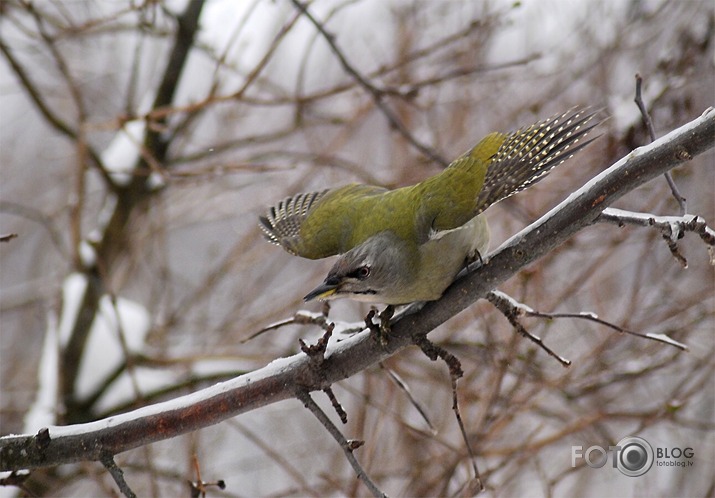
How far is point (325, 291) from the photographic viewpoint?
2.99 meters

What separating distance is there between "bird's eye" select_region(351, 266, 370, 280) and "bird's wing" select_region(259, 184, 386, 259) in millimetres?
508

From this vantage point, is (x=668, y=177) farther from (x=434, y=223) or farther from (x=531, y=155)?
(x=434, y=223)

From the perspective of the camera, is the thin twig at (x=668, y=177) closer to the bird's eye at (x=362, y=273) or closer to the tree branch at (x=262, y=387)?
the tree branch at (x=262, y=387)

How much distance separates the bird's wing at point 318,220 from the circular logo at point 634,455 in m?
1.85

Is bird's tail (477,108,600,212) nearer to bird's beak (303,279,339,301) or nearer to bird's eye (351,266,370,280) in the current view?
bird's eye (351,266,370,280)

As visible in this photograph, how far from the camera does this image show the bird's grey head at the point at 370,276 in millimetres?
3045

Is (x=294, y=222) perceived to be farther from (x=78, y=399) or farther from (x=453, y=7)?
(x=453, y=7)

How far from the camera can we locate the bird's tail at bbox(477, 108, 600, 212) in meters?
2.94

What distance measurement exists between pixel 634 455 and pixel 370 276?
6.33 ft

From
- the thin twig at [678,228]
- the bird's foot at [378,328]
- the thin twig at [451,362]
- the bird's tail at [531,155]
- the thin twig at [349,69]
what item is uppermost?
the thin twig at [349,69]

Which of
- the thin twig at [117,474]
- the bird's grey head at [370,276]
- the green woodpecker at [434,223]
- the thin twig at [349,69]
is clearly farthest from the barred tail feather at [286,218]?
the thin twig at [117,474]

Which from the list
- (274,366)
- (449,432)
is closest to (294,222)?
(274,366)

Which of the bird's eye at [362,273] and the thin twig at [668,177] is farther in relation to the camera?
the bird's eye at [362,273]

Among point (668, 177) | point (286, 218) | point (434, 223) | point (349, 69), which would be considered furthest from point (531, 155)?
point (286, 218)
